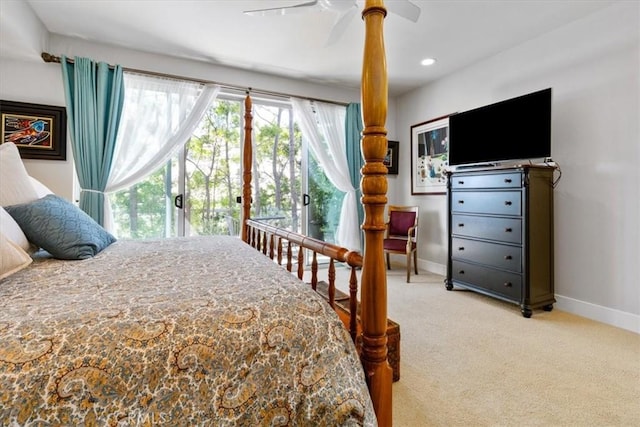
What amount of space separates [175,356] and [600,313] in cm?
325

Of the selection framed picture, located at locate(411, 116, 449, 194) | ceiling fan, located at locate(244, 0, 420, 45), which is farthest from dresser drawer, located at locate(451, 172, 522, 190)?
ceiling fan, located at locate(244, 0, 420, 45)

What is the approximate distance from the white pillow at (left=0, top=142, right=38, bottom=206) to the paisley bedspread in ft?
2.71

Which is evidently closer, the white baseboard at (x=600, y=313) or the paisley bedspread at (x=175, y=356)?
the paisley bedspread at (x=175, y=356)

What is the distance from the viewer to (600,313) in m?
2.56

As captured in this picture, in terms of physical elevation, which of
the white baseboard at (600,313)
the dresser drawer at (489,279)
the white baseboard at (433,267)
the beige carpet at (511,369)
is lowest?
the beige carpet at (511,369)

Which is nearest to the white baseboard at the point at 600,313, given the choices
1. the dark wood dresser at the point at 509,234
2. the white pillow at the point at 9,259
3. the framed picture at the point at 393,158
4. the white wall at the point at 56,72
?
the dark wood dresser at the point at 509,234

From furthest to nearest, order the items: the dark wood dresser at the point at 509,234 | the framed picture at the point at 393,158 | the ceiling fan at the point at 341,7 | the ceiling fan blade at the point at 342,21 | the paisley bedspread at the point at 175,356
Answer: the framed picture at the point at 393,158 → the dark wood dresser at the point at 509,234 → the ceiling fan blade at the point at 342,21 → the ceiling fan at the point at 341,7 → the paisley bedspread at the point at 175,356

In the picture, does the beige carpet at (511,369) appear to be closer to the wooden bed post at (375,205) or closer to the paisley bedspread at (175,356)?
the wooden bed post at (375,205)

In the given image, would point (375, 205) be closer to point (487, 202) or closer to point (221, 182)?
point (487, 202)

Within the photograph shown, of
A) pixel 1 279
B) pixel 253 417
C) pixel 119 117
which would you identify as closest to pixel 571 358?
pixel 253 417

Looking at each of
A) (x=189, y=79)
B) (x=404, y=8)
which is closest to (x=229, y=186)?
(x=189, y=79)

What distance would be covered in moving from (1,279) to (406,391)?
71.3 inches

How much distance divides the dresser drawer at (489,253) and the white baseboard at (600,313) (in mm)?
586

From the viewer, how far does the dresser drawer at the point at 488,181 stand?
271 cm
